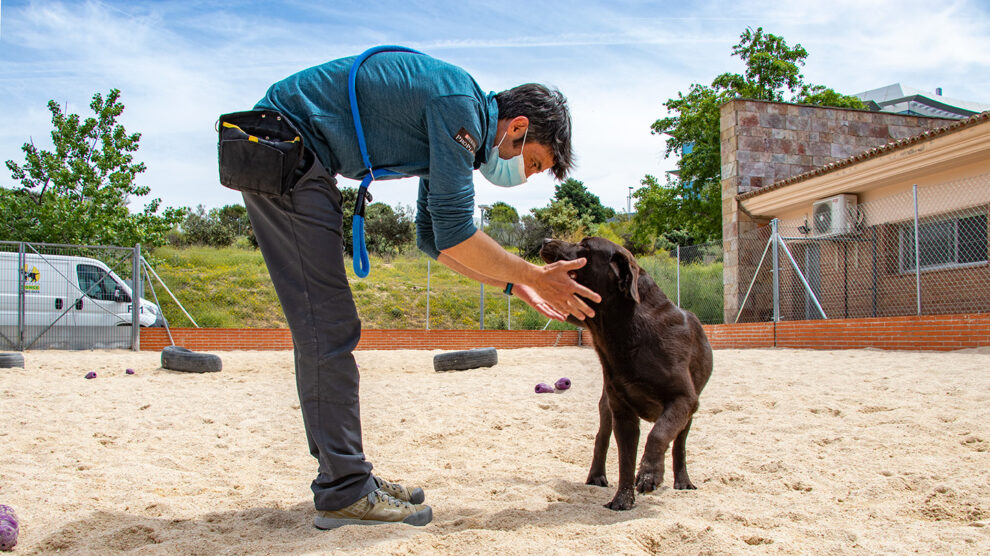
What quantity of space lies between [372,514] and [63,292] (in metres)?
13.2

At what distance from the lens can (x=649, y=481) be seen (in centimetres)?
271

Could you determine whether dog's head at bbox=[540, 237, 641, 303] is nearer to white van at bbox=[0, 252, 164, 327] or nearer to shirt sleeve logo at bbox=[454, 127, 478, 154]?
shirt sleeve logo at bbox=[454, 127, 478, 154]

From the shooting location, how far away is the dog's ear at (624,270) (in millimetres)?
3164

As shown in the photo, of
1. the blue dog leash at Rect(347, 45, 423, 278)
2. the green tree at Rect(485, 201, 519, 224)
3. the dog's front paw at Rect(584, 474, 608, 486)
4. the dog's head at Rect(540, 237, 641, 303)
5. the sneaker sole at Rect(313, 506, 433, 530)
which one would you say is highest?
the green tree at Rect(485, 201, 519, 224)

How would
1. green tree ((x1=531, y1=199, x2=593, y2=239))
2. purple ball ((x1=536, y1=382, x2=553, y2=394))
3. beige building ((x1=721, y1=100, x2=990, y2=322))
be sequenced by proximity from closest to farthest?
purple ball ((x1=536, y1=382, x2=553, y2=394)) → beige building ((x1=721, y1=100, x2=990, y2=322)) → green tree ((x1=531, y1=199, x2=593, y2=239))

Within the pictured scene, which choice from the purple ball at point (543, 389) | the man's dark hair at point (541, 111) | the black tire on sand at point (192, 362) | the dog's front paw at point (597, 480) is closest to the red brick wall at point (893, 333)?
the purple ball at point (543, 389)

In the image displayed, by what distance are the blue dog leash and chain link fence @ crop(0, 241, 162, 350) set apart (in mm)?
11940

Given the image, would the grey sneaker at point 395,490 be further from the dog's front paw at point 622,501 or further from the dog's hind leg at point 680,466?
the dog's hind leg at point 680,466

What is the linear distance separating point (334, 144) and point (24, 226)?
66.2 ft

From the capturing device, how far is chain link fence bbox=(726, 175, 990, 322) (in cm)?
1093

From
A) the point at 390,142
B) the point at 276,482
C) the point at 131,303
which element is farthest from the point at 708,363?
the point at 131,303

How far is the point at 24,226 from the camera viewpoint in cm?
1847

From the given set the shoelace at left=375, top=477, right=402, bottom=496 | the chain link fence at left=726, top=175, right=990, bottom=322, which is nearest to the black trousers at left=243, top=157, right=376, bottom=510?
the shoelace at left=375, top=477, right=402, bottom=496

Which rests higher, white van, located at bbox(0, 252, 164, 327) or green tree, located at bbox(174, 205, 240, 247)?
green tree, located at bbox(174, 205, 240, 247)
